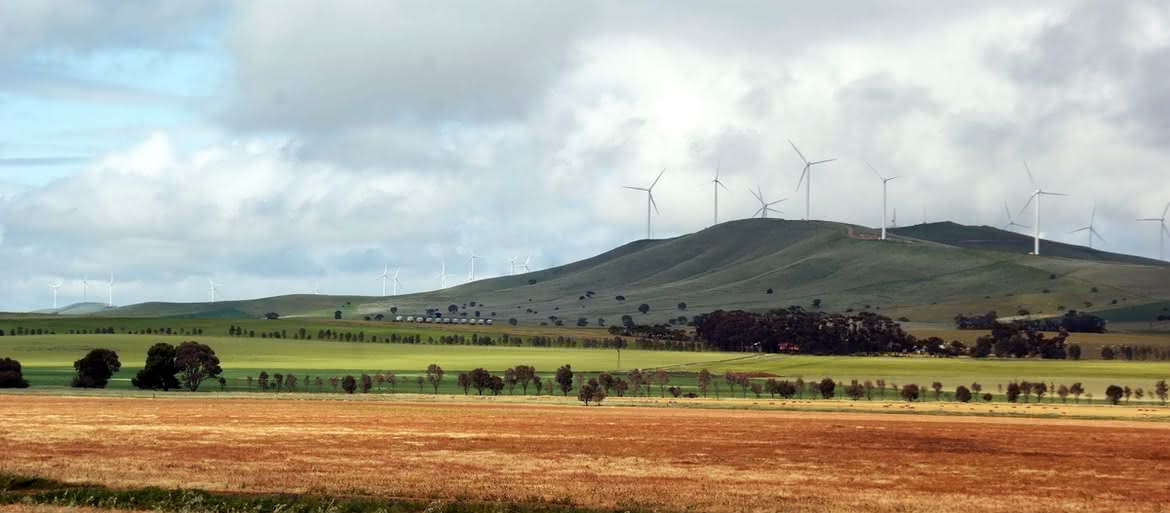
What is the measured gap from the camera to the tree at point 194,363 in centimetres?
16075

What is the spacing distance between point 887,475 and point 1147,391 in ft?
418

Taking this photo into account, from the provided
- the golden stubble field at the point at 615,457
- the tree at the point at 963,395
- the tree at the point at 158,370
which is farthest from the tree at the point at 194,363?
the tree at the point at 963,395

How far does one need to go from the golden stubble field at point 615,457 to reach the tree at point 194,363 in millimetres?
52254

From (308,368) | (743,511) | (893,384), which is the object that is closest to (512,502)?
(743,511)

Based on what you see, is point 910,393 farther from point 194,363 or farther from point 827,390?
point 194,363

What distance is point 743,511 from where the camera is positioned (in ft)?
154

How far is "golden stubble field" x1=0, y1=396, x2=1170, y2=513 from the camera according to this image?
51.7 m

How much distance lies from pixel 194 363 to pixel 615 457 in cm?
10577

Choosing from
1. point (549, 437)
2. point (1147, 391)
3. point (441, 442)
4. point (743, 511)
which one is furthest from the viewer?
point (1147, 391)

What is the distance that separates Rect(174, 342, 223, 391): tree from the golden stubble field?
5225 cm

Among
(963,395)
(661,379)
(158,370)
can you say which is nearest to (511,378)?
(661,379)

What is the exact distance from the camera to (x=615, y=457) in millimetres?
67812

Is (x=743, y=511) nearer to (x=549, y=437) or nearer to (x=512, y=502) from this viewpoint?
(x=512, y=502)

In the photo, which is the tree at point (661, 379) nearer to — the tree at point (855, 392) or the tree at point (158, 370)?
the tree at point (855, 392)
